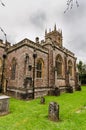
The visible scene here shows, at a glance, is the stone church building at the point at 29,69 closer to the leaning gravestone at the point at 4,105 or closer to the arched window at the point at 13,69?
the arched window at the point at 13,69

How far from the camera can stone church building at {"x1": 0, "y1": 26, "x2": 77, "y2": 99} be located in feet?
45.5

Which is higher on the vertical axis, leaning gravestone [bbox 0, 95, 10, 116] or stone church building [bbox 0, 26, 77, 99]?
stone church building [bbox 0, 26, 77, 99]

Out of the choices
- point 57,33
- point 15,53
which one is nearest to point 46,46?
point 15,53

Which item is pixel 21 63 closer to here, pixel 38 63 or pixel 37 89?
pixel 38 63

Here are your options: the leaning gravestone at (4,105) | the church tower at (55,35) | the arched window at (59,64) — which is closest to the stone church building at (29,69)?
the arched window at (59,64)

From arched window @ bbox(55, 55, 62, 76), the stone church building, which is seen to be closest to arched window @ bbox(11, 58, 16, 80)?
the stone church building

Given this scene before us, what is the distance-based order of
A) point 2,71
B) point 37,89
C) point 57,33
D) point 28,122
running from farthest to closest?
1. point 57,33
2. point 2,71
3. point 37,89
4. point 28,122

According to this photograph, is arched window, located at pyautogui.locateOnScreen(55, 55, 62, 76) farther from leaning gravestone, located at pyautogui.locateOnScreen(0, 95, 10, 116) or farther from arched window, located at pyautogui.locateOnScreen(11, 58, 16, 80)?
leaning gravestone, located at pyautogui.locateOnScreen(0, 95, 10, 116)

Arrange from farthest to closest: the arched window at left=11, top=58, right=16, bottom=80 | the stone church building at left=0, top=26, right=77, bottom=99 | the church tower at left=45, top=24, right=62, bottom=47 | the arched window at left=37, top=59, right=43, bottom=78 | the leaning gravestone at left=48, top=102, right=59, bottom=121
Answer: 1. the church tower at left=45, top=24, right=62, bottom=47
2. the arched window at left=37, top=59, right=43, bottom=78
3. the arched window at left=11, top=58, right=16, bottom=80
4. the stone church building at left=0, top=26, right=77, bottom=99
5. the leaning gravestone at left=48, top=102, right=59, bottom=121

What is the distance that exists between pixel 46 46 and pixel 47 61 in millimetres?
2596

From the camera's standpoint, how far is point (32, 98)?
14.0 meters

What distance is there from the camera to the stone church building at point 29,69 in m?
13.9

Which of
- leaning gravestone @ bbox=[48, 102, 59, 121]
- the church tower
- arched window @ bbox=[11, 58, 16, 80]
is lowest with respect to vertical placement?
leaning gravestone @ bbox=[48, 102, 59, 121]

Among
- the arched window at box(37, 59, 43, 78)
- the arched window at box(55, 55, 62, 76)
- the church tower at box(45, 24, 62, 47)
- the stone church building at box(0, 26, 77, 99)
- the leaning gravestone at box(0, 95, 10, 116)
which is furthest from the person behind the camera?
the church tower at box(45, 24, 62, 47)
